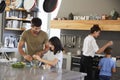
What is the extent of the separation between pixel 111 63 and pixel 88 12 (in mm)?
2161

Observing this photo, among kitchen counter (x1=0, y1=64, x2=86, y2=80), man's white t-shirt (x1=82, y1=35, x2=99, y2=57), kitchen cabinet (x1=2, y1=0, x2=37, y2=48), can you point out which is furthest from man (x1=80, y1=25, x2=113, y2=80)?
kitchen cabinet (x1=2, y1=0, x2=37, y2=48)

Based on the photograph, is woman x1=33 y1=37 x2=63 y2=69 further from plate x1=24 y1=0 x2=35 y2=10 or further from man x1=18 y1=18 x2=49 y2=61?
plate x1=24 y1=0 x2=35 y2=10

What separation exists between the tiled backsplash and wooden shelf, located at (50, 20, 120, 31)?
0.41 meters

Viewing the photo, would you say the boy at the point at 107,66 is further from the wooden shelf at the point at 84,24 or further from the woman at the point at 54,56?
the woman at the point at 54,56

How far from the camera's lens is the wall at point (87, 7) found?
6029 mm

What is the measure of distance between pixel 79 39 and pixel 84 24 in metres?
0.69

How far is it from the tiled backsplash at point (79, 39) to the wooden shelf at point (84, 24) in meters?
0.41

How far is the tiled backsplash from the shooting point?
5.88 metres

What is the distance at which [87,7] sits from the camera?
653 cm

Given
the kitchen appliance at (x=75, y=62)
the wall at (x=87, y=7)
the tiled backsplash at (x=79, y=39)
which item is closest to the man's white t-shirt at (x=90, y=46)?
the kitchen appliance at (x=75, y=62)

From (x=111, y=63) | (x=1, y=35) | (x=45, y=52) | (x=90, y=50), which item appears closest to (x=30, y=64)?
(x=45, y=52)

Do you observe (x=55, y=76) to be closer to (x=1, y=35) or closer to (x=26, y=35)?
(x=26, y=35)

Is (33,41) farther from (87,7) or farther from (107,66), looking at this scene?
(87,7)

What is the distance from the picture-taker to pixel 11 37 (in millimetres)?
7551
